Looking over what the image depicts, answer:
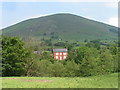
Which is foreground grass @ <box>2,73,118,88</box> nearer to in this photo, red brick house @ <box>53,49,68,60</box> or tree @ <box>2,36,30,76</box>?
tree @ <box>2,36,30,76</box>

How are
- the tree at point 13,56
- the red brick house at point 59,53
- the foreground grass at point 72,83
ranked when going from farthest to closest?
the red brick house at point 59,53 < the tree at point 13,56 < the foreground grass at point 72,83

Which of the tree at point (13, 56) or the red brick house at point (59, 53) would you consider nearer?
the tree at point (13, 56)

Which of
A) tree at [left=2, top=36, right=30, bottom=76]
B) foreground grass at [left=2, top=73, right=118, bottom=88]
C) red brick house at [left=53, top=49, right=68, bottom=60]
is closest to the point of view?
foreground grass at [left=2, top=73, right=118, bottom=88]

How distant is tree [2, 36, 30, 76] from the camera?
135ft

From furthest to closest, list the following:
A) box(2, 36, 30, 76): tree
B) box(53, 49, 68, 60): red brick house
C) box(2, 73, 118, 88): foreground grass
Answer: box(53, 49, 68, 60): red brick house
box(2, 36, 30, 76): tree
box(2, 73, 118, 88): foreground grass

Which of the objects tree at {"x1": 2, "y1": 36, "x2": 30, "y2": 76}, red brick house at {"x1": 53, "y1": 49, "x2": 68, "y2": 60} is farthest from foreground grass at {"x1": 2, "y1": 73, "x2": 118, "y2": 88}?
red brick house at {"x1": 53, "y1": 49, "x2": 68, "y2": 60}

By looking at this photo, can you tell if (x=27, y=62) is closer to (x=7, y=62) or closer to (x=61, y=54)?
(x=7, y=62)

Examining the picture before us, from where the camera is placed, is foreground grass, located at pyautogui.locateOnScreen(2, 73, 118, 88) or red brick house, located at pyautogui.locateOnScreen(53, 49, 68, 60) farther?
red brick house, located at pyautogui.locateOnScreen(53, 49, 68, 60)

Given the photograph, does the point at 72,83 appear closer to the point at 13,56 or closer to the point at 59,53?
the point at 13,56

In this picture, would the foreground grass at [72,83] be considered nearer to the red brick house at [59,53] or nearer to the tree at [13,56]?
the tree at [13,56]

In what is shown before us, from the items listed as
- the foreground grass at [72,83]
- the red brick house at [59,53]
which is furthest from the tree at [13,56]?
the red brick house at [59,53]

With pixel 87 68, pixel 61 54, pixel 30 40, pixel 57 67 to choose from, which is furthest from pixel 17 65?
pixel 61 54

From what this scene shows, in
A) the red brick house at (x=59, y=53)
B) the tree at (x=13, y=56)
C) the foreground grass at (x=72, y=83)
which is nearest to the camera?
the foreground grass at (x=72, y=83)

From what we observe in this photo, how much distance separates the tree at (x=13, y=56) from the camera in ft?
135
